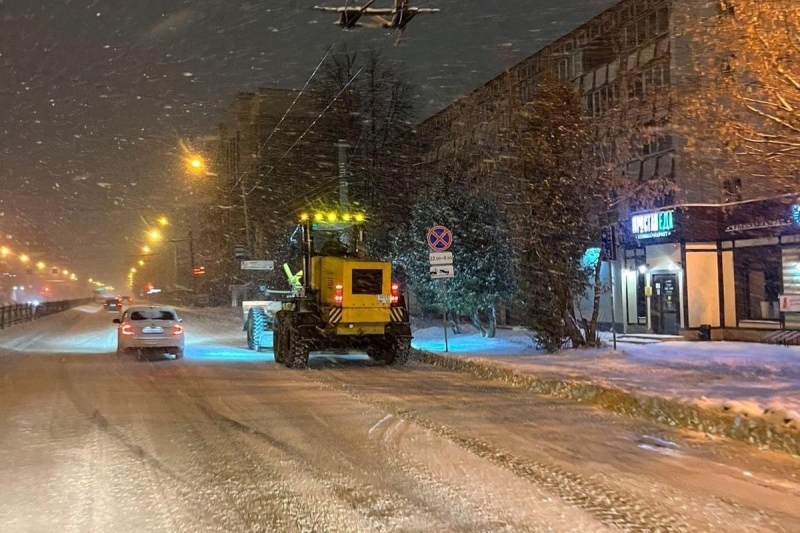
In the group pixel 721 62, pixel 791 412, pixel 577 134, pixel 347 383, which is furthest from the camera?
pixel 577 134

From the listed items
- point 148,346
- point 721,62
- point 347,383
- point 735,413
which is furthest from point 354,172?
point 735,413

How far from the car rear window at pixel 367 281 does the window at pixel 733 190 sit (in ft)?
32.6

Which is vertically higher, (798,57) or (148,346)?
(798,57)

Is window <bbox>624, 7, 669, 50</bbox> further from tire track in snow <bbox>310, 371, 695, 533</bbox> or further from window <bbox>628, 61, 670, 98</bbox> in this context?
tire track in snow <bbox>310, 371, 695, 533</bbox>

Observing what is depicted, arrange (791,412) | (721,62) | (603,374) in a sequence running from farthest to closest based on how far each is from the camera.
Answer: (603,374)
(721,62)
(791,412)

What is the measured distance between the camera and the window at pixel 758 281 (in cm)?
1870

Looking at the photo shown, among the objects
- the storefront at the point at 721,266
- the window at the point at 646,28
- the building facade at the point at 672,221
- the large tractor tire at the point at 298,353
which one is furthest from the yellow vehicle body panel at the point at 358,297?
the window at the point at 646,28

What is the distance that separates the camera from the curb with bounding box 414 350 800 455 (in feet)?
25.7

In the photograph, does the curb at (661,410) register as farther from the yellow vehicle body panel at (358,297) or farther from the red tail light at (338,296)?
the red tail light at (338,296)

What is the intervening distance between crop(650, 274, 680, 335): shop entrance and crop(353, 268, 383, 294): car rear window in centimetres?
981

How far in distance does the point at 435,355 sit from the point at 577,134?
19.6 feet

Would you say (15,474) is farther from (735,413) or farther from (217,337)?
(217,337)

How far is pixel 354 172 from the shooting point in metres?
33.2

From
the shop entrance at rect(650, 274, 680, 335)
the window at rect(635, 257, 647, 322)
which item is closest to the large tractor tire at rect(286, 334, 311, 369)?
the shop entrance at rect(650, 274, 680, 335)
